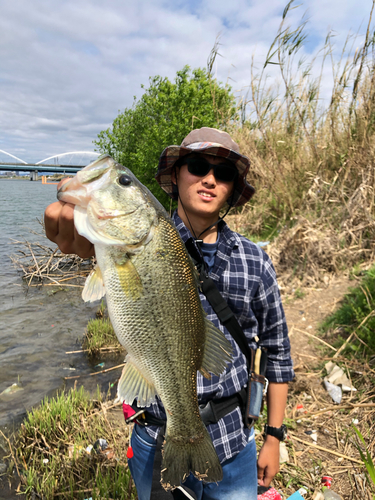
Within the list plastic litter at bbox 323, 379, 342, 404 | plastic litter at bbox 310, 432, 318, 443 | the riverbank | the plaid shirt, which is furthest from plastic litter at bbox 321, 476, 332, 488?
the plaid shirt

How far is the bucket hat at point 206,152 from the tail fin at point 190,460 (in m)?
1.68

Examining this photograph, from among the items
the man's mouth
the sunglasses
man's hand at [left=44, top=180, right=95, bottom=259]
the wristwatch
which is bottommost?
the wristwatch

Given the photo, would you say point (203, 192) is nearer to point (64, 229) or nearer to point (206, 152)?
point (206, 152)

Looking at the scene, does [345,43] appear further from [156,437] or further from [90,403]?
[90,403]

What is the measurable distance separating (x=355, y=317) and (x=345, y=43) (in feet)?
15.9

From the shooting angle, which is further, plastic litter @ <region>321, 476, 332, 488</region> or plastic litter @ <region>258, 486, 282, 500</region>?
plastic litter @ <region>321, 476, 332, 488</region>

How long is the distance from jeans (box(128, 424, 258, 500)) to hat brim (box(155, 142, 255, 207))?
5.75 ft

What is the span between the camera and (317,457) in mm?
3035

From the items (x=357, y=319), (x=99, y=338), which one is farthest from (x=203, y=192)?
(x=99, y=338)

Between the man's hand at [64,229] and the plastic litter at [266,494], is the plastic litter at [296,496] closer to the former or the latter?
the plastic litter at [266,494]

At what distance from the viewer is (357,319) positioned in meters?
3.97

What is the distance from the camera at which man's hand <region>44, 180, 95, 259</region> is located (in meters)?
1.52

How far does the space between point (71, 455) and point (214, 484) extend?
222cm

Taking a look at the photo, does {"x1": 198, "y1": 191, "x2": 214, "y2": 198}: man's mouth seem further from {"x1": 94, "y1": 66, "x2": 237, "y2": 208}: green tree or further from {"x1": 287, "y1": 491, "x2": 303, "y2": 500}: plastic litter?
{"x1": 94, "y1": 66, "x2": 237, "y2": 208}: green tree
